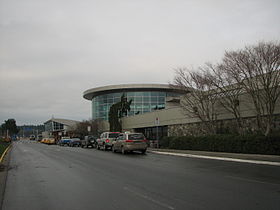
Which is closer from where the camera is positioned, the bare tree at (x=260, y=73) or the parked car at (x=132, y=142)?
the bare tree at (x=260, y=73)

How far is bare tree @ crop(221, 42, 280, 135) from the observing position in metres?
19.0

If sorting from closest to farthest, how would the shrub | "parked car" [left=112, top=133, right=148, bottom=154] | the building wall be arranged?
the shrub, the building wall, "parked car" [left=112, top=133, right=148, bottom=154]

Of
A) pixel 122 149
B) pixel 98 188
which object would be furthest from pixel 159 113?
pixel 98 188

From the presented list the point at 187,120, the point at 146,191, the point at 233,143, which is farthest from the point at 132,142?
the point at 146,191

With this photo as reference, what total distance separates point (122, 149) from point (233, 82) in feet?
35.0

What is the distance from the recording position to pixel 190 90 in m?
27.0

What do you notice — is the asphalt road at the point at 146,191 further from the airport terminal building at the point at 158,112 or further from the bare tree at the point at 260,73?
the airport terminal building at the point at 158,112

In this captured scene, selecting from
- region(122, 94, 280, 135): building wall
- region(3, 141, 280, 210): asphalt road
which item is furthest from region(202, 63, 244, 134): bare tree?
region(3, 141, 280, 210): asphalt road

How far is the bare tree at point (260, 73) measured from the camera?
1897 cm

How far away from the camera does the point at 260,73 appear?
19.5m

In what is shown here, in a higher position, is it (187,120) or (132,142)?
(187,120)

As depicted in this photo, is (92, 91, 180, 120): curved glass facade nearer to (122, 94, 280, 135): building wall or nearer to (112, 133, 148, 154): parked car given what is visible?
(122, 94, 280, 135): building wall

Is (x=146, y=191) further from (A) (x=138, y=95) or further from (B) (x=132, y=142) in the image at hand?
(A) (x=138, y=95)

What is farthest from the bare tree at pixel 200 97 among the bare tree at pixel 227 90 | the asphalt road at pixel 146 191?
the asphalt road at pixel 146 191
